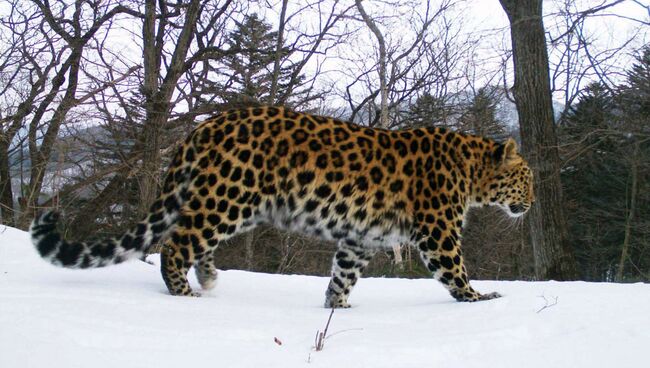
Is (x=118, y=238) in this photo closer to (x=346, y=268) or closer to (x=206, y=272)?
(x=206, y=272)

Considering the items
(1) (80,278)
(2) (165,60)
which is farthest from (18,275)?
(2) (165,60)

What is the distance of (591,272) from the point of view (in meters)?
36.2

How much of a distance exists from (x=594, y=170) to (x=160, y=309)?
30662mm

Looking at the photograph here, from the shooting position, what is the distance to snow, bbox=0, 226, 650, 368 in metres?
3.38

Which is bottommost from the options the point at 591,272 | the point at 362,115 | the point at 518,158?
the point at 591,272

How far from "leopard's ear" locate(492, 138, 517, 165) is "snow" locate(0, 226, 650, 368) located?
4.96 ft

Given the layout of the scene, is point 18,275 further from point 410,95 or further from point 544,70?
point 410,95

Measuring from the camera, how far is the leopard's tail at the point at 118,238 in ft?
17.9

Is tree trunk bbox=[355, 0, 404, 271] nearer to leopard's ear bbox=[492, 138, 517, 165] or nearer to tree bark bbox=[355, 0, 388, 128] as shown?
tree bark bbox=[355, 0, 388, 128]

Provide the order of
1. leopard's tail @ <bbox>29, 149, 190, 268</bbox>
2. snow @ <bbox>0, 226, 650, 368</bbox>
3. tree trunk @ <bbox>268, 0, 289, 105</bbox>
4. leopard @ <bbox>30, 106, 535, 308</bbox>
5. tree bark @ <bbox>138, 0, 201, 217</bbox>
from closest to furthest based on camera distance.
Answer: snow @ <bbox>0, 226, 650, 368</bbox>
leopard's tail @ <bbox>29, 149, 190, 268</bbox>
leopard @ <bbox>30, 106, 535, 308</bbox>
tree bark @ <bbox>138, 0, 201, 217</bbox>
tree trunk @ <bbox>268, 0, 289, 105</bbox>

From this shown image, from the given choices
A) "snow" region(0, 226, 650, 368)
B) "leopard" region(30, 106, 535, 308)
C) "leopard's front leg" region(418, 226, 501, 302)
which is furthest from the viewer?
"leopard's front leg" region(418, 226, 501, 302)

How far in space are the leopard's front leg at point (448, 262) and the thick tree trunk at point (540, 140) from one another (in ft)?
18.5

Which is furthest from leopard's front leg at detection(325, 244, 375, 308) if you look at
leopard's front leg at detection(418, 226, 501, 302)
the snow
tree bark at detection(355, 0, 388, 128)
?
tree bark at detection(355, 0, 388, 128)

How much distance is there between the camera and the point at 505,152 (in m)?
7.05
